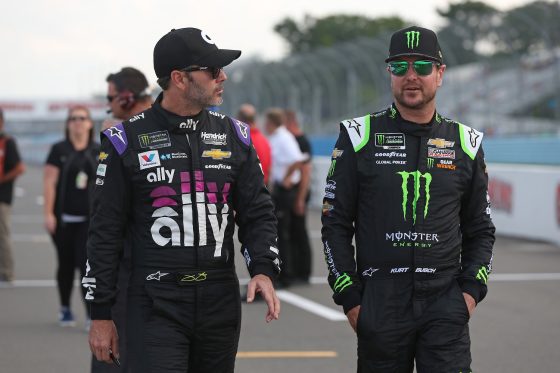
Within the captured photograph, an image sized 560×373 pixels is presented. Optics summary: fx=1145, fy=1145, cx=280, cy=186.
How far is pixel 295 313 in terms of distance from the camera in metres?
10.4

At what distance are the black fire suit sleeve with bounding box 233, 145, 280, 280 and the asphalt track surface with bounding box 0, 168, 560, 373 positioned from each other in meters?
3.30

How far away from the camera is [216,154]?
4.54 metres

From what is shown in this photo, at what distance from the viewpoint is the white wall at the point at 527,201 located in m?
17.0

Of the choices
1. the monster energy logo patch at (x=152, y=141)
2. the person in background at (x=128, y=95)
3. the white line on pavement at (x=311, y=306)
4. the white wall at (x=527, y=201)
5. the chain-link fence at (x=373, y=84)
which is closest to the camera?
the monster energy logo patch at (x=152, y=141)

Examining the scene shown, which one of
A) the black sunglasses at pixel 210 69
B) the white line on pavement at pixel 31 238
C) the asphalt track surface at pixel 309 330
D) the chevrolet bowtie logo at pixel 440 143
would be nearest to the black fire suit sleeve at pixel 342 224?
the chevrolet bowtie logo at pixel 440 143

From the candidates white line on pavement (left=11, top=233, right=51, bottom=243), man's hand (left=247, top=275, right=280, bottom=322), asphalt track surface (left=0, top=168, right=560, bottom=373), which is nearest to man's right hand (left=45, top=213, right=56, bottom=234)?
asphalt track surface (left=0, top=168, right=560, bottom=373)

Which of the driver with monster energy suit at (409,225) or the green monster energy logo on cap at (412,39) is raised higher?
the green monster energy logo on cap at (412,39)

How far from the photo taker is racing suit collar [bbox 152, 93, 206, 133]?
4.50 meters

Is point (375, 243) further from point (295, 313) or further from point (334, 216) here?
point (295, 313)

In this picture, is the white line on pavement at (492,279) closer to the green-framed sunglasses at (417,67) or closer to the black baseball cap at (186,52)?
the green-framed sunglasses at (417,67)

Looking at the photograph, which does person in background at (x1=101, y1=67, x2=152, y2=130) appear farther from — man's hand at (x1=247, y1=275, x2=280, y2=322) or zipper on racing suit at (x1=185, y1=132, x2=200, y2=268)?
man's hand at (x1=247, y1=275, x2=280, y2=322)

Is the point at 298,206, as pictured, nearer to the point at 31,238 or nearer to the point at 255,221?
the point at 31,238

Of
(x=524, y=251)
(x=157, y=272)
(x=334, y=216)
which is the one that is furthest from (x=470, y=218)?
(x=524, y=251)

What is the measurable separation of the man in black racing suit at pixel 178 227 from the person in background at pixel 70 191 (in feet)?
15.9
